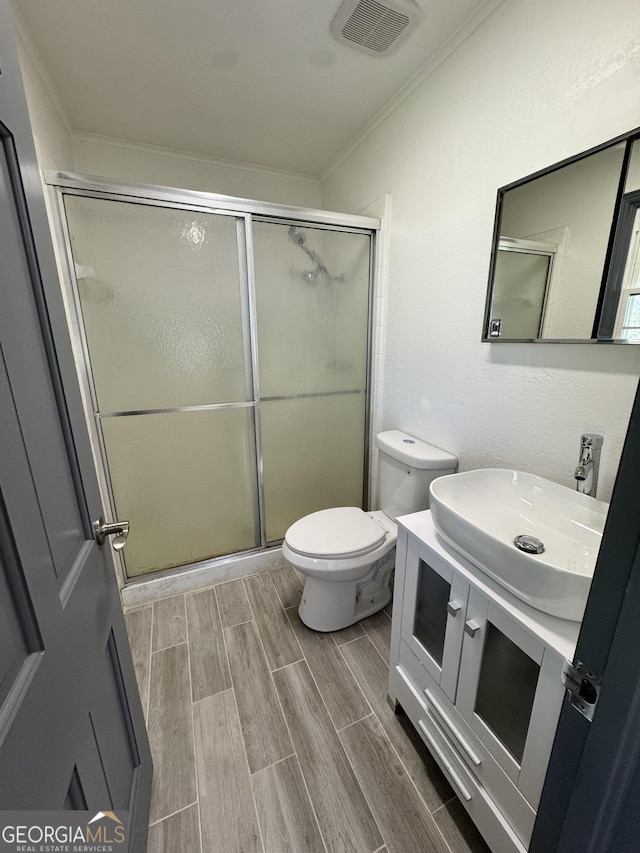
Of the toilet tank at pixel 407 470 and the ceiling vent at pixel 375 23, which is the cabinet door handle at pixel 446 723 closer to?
the toilet tank at pixel 407 470

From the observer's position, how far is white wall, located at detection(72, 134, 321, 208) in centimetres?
184

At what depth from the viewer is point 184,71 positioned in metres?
1.41

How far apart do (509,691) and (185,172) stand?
2.79 meters

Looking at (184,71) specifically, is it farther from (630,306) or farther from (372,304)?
(630,306)

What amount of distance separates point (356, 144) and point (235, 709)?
9.10 feet

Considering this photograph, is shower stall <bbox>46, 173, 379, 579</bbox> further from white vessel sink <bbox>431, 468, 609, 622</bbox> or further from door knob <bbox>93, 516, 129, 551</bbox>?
white vessel sink <bbox>431, 468, 609, 622</bbox>

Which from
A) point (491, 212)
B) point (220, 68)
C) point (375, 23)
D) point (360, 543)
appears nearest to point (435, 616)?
point (360, 543)

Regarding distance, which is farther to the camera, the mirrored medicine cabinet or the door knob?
the mirrored medicine cabinet

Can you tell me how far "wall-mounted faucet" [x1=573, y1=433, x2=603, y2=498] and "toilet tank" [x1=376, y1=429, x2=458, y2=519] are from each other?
52 cm

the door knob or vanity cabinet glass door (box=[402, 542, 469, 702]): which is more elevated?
the door knob

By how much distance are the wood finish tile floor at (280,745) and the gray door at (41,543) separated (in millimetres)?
423

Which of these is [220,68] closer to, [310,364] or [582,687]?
[310,364]

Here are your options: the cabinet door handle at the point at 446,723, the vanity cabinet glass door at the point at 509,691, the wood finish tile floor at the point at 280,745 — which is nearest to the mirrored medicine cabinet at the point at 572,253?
the vanity cabinet glass door at the point at 509,691

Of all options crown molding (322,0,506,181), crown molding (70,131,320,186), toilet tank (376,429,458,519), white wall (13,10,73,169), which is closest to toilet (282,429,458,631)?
toilet tank (376,429,458,519)
